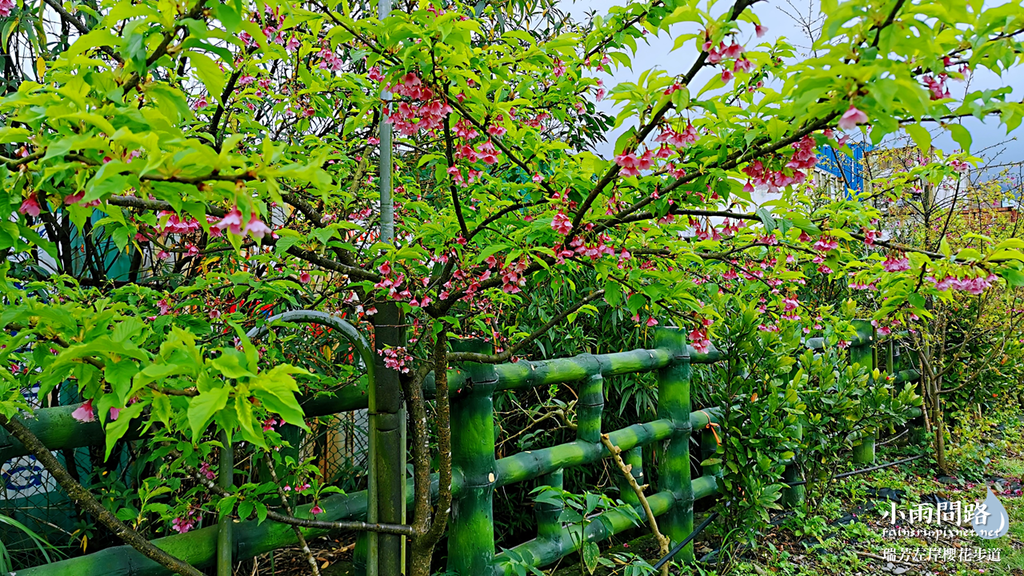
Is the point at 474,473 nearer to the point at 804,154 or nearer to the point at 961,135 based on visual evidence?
the point at 804,154

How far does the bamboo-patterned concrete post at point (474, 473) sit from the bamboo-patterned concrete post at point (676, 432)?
0.98 metres

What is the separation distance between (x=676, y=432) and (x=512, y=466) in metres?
0.89

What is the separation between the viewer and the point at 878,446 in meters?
3.90

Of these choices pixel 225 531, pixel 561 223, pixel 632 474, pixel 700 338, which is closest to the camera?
pixel 561 223

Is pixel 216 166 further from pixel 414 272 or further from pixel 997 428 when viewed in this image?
pixel 997 428

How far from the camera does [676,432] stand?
→ 253 cm

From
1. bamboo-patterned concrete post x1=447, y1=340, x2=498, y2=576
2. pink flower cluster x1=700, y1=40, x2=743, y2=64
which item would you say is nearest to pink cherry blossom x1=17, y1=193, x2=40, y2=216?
pink flower cluster x1=700, y1=40, x2=743, y2=64

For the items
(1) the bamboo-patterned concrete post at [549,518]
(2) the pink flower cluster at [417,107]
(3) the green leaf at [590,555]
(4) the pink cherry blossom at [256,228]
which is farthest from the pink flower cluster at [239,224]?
(1) the bamboo-patterned concrete post at [549,518]

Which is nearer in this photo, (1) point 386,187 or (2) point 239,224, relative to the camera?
(2) point 239,224

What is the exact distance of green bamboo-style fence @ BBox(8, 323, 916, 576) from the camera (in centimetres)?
137

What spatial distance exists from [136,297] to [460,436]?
3.13 ft

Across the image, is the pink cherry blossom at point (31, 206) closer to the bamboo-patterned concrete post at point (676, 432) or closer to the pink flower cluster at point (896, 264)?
the pink flower cluster at point (896, 264)

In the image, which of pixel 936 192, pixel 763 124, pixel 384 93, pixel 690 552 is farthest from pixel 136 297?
pixel 936 192

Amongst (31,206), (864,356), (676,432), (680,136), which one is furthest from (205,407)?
(864,356)
